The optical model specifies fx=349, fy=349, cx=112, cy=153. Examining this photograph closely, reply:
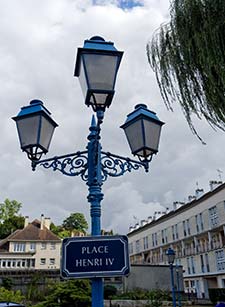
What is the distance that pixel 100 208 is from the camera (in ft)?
10.00

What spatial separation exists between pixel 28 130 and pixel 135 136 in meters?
1.06

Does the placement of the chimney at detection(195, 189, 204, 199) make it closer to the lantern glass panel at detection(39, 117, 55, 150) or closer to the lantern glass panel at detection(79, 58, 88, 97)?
the lantern glass panel at detection(39, 117, 55, 150)

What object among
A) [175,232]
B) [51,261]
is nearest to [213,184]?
[175,232]

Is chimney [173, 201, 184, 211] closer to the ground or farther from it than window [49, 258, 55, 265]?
farther from it

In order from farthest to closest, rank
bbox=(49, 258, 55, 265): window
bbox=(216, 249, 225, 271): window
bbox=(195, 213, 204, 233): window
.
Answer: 1. bbox=(49, 258, 55, 265): window
2. bbox=(195, 213, 204, 233): window
3. bbox=(216, 249, 225, 271): window

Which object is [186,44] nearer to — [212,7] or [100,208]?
[212,7]

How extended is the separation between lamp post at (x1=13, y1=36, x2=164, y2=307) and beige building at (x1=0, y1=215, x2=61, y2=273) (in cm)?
4130

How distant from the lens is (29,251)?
44156 millimetres

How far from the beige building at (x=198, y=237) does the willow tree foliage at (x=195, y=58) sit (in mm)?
30588

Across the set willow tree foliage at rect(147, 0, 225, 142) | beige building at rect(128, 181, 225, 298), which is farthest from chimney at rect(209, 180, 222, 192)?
willow tree foliage at rect(147, 0, 225, 142)

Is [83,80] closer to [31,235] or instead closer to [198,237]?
[198,237]

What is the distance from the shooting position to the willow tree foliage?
550 cm

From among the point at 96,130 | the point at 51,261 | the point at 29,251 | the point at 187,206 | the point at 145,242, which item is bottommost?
the point at 96,130

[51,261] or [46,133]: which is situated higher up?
[51,261]
